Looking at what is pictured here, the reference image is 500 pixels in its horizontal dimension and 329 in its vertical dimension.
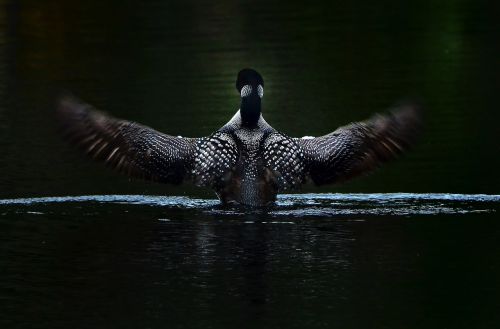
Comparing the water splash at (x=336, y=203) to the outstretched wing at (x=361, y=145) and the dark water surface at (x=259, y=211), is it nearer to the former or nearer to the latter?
the dark water surface at (x=259, y=211)

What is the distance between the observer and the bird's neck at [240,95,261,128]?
425 inches

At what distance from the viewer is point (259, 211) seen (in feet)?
34.6

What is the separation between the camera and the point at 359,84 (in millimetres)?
17297

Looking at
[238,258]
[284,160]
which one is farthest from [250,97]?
[238,258]

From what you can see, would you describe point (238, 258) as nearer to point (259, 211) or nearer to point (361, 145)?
point (259, 211)

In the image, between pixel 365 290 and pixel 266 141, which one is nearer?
pixel 365 290

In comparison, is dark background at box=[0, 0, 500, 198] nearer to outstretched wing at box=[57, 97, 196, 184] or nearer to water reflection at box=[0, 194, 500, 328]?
outstretched wing at box=[57, 97, 196, 184]

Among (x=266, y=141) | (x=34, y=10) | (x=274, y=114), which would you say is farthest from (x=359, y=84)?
(x=34, y=10)

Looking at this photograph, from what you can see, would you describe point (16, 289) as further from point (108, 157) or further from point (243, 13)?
point (243, 13)

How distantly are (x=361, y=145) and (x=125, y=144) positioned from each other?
153 cm

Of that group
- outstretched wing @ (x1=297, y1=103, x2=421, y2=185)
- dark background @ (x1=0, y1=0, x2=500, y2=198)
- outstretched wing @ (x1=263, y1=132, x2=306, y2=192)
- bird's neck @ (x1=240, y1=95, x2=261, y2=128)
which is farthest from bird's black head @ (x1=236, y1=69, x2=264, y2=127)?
dark background @ (x1=0, y1=0, x2=500, y2=198)

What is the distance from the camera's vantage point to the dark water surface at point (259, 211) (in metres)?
8.07

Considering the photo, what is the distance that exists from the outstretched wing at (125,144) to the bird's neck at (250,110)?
1.18 feet

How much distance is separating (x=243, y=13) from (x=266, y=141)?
13995 millimetres
